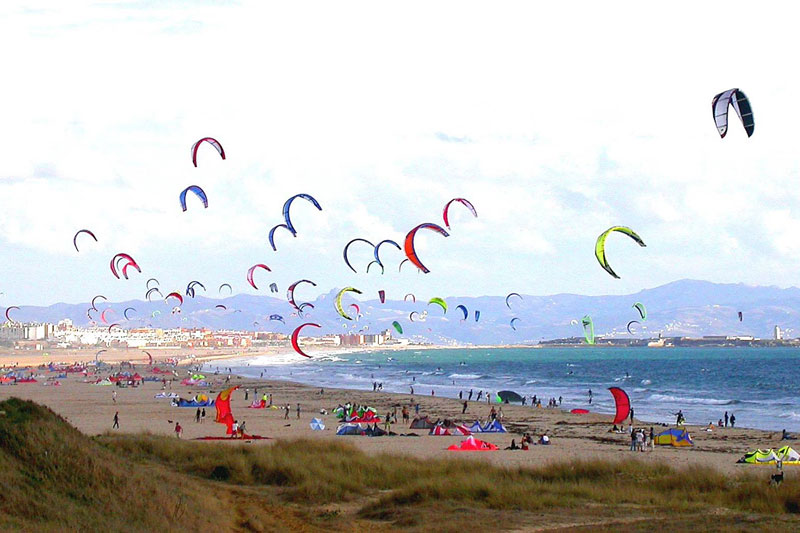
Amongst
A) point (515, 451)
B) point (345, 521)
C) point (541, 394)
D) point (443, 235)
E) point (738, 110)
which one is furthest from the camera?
point (541, 394)

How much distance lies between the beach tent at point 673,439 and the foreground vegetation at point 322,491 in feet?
37.6

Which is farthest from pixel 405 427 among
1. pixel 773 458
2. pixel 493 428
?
pixel 773 458

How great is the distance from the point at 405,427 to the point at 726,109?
18052 mm

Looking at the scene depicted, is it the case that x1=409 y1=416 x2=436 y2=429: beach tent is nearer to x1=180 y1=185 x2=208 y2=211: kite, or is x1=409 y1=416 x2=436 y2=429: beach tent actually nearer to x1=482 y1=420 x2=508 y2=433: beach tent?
x1=482 y1=420 x2=508 y2=433: beach tent

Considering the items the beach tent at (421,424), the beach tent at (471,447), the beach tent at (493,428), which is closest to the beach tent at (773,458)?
the beach tent at (471,447)

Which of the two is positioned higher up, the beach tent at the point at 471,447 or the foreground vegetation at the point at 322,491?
the foreground vegetation at the point at 322,491

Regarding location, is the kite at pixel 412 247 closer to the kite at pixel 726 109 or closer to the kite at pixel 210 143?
the kite at pixel 210 143

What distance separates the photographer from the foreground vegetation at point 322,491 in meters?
9.50

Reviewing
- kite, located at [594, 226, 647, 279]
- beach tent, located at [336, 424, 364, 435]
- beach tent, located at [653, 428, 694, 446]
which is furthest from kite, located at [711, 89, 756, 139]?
beach tent, located at [336, 424, 364, 435]

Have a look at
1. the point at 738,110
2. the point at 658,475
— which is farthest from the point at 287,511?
the point at 738,110

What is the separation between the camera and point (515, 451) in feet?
77.5

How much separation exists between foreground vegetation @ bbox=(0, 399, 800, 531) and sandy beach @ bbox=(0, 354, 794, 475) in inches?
98.2

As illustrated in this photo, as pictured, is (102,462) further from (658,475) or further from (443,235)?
(443,235)

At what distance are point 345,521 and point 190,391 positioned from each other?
45.0 m
